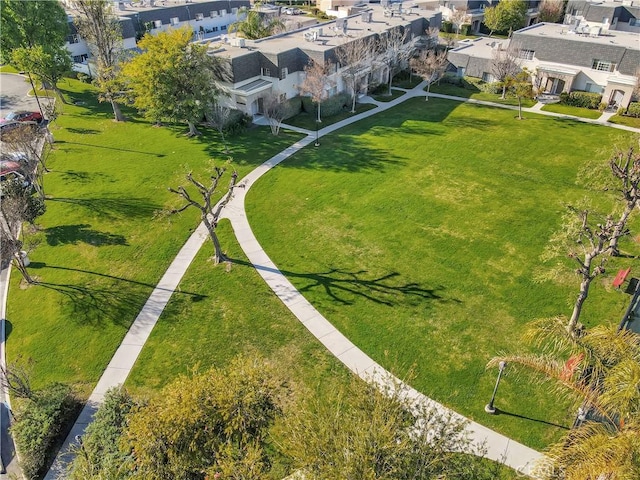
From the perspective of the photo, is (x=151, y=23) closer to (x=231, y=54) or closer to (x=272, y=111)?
(x=231, y=54)

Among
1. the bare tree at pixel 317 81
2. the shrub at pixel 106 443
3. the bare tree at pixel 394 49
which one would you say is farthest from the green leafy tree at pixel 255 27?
the shrub at pixel 106 443

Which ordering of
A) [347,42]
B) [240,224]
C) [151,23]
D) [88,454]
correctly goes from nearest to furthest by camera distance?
[88,454] → [240,224] → [347,42] → [151,23]

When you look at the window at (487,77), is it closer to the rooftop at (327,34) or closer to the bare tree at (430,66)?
the bare tree at (430,66)

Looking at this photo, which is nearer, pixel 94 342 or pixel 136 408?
pixel 136 408

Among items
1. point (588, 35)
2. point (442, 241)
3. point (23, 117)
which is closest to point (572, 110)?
point (588, 35)

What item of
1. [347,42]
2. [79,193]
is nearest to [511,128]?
[347,42]

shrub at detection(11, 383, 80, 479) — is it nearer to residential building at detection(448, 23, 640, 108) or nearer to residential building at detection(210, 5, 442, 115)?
residential building at detection(210, 5, 442, 115)

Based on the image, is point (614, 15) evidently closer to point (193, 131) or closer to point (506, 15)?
point (506, 15)
